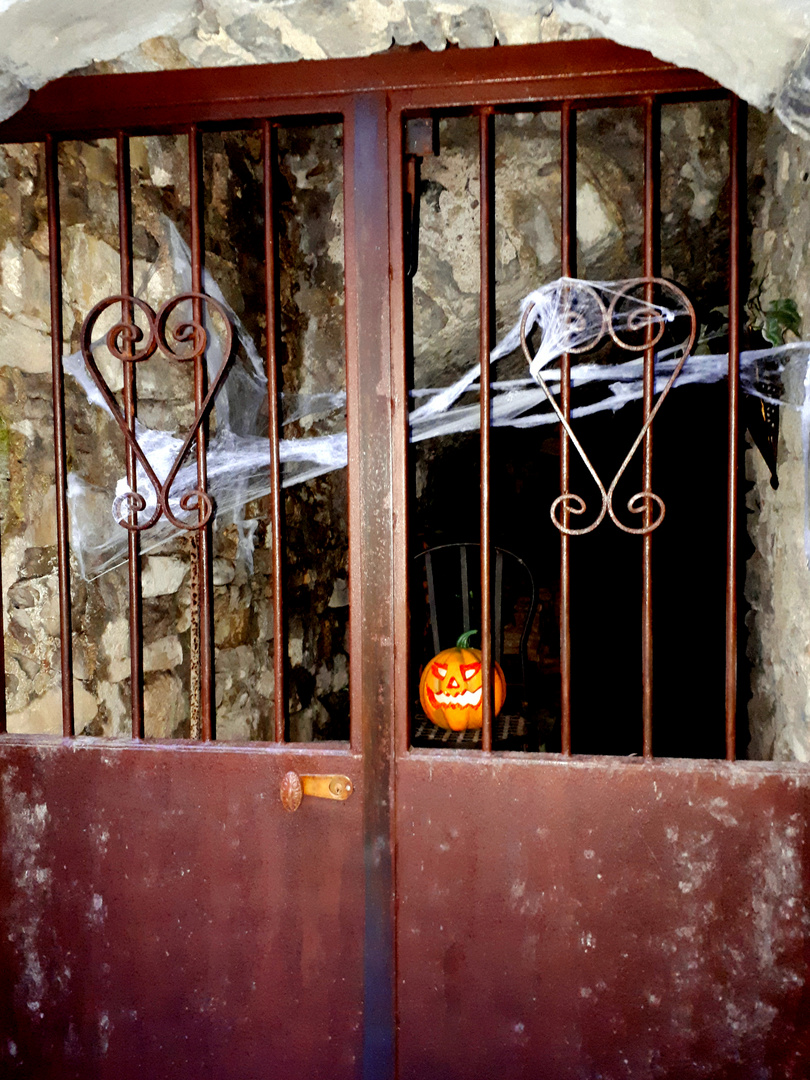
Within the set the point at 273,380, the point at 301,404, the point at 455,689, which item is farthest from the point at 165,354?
the point at 455,689

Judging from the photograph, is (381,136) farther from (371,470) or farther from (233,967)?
(233,967)

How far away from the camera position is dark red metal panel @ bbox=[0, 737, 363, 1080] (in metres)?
1.36

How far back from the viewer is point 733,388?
3.99 ft

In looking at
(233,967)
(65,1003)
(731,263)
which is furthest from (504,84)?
(65,1003)

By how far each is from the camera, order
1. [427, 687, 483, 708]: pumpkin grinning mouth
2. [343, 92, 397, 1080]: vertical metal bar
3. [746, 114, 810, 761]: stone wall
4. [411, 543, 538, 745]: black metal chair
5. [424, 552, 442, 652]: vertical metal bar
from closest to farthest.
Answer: [343, 92, 397, 1080]: vertical metal bar, [746, 114, 810, 761]: stone wall, [427, 687, 483, 708]: pumpkin grinning mouth, [411, 543, 538, 745]: black metal chair, [424, 552, 442, 652]: vertical metal bar

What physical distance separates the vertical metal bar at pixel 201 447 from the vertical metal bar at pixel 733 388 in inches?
33.7

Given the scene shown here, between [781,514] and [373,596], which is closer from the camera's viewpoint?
[373,596]

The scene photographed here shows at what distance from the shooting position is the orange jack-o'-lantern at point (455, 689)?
247 cm

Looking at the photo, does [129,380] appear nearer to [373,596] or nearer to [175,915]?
[373,596]

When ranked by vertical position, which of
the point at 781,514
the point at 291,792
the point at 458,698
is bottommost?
the point at 458,698

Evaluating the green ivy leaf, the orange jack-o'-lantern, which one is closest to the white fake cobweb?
the green ivy leaf

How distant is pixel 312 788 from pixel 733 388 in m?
0.95

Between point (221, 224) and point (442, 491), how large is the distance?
2.35m

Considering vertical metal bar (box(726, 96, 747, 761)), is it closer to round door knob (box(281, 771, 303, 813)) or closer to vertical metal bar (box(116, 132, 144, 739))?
round door knob (box(281, 771, 303, 813))
